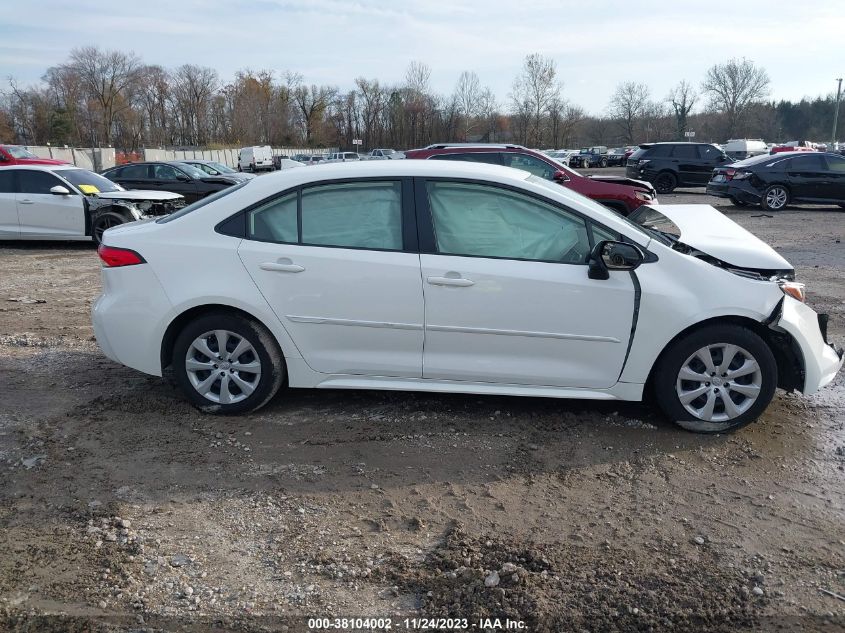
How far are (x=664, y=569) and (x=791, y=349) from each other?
204cm

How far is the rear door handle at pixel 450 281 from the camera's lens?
423cm

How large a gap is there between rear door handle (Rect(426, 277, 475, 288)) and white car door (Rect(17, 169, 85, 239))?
9729mm

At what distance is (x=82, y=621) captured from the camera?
2668 millimetres

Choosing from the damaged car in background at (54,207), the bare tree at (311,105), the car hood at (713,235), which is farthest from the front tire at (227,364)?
the bare tree at (311,105)

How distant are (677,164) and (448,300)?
22.8m

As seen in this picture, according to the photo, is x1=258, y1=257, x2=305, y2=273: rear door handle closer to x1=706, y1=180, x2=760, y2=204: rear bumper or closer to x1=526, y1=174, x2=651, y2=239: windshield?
x1=526, y1=174, x2=651, y2=239: windshield

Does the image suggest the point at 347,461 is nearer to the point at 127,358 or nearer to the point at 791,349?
the point at 127,358

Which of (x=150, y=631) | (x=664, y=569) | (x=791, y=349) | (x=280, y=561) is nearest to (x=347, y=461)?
(x=280, y=561)

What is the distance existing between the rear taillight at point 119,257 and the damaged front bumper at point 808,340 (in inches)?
161

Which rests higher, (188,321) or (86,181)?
(86,181)

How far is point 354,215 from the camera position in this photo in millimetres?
4477

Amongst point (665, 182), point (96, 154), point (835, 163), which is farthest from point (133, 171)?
point (96, 154)

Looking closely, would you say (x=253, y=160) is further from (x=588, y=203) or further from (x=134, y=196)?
(x=588, y=203)

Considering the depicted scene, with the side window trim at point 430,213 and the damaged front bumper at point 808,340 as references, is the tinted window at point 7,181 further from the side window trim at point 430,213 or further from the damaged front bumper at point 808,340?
the damaged front bumper at point 808,340
